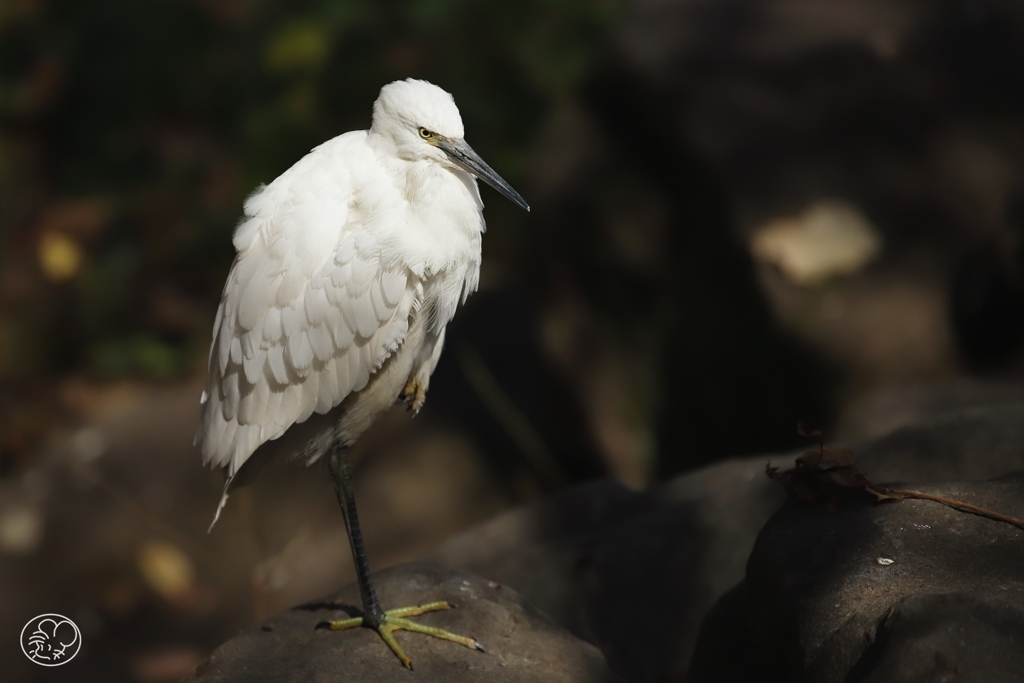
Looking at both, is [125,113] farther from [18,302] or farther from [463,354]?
[463,354]

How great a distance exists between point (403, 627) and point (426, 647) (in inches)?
4.2

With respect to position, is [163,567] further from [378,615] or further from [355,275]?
[355,275]

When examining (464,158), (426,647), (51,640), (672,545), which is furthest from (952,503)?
(51,640)

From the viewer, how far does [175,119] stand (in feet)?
26.7

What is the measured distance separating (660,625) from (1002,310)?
282cm

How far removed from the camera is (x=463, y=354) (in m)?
6.04

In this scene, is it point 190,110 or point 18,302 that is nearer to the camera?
point 18,302

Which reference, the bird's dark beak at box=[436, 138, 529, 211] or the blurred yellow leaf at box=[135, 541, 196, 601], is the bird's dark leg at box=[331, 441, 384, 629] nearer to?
the bird's dark beak at box=[436, 138, 529, 211]

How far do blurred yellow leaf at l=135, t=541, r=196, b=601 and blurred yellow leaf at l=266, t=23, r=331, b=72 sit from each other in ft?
13.1

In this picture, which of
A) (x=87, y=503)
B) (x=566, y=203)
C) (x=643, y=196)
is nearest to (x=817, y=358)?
(x=643, y=196)

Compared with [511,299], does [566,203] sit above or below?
above

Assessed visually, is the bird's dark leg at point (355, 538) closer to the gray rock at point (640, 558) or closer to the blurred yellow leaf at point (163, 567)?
the gray rock at point (640, 558)

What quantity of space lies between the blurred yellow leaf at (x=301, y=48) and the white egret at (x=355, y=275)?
4.92 metres

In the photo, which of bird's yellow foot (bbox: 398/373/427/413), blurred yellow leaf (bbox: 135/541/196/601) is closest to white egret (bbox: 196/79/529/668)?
bird's yellow foot (bbox: 398/373/427/413)
